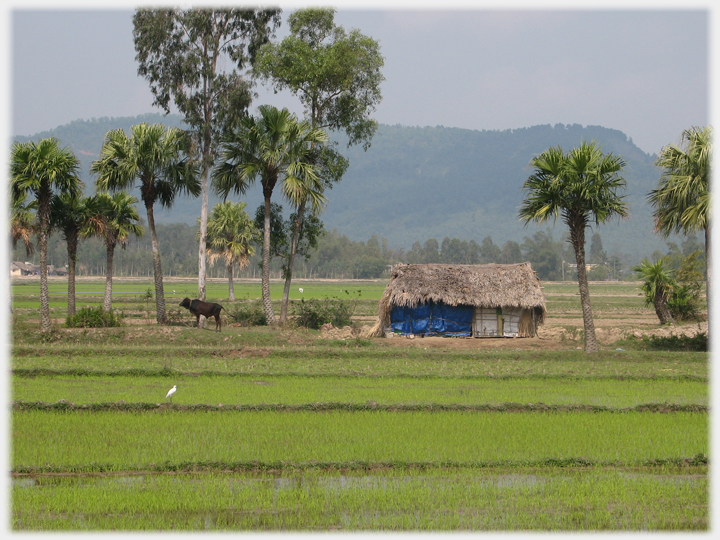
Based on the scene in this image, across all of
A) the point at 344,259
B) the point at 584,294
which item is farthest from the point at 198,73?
the point at 344,259

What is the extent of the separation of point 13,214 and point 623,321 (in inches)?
1291

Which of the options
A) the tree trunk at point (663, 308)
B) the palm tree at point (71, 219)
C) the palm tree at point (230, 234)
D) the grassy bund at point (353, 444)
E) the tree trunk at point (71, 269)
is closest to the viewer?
the grassy bund at point (353, 444)

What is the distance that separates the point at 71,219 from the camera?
30.0 m

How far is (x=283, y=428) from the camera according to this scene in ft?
42.7

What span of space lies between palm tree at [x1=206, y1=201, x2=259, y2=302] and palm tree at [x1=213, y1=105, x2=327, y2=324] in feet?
76.8

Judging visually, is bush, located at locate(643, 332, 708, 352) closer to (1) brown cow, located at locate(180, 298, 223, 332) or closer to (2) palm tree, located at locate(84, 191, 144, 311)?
(1) brown cow, located at locate(180, 298, 223, 332)

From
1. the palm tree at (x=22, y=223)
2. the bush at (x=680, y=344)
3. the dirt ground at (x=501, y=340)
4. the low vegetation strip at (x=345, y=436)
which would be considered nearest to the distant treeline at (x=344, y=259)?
the palm tree at (x=22, y=223)

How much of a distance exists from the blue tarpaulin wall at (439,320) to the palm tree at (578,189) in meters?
5.58

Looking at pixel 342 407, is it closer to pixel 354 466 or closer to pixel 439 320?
pixel 354 466

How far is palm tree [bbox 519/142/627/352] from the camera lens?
907 inches

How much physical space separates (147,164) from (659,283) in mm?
24627

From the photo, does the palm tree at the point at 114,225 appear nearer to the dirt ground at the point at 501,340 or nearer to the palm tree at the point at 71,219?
the palm tree at the point at 71,219

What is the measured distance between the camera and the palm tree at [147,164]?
28281 mm

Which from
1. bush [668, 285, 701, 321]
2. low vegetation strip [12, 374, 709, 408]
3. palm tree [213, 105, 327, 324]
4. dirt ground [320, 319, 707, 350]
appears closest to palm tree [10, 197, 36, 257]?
palm tree [213, 105, 327, 324]
